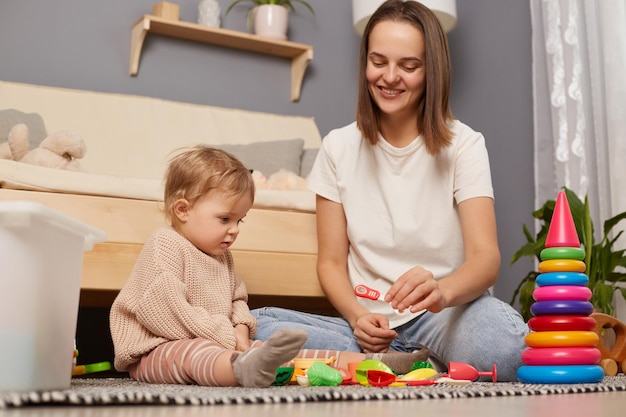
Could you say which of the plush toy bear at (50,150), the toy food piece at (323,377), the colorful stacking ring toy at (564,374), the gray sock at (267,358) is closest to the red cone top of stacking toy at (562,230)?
the colorful stacking ring toy at (564,374)

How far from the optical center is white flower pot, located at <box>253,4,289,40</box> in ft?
8.95

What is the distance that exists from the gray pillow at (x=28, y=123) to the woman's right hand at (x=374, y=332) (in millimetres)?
1208

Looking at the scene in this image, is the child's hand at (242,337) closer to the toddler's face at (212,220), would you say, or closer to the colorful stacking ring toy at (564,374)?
the toddler's face at (212,220)

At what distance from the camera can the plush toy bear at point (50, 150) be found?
1.70 m

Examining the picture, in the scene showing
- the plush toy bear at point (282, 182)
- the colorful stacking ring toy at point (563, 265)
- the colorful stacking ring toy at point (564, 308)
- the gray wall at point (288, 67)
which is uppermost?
the gray wall at point (288, 67)

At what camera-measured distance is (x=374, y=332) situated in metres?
Result: 1.39

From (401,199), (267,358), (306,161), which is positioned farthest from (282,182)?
(267,358)

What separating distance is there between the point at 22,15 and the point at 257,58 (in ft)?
2.74

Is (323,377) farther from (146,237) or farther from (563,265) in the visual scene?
(146,237)

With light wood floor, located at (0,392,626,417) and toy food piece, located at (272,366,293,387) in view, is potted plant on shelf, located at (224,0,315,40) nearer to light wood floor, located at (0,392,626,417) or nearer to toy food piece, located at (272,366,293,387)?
toy food piece, located at (272,366,293,387)

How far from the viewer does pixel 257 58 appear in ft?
9.34

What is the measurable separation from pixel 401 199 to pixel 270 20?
1323mm

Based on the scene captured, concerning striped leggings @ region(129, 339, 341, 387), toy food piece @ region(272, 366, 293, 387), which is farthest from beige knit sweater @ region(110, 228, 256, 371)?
toy food piece @ region(272, 366, 293, 387)

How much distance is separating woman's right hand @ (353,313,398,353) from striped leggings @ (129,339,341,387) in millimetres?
261
